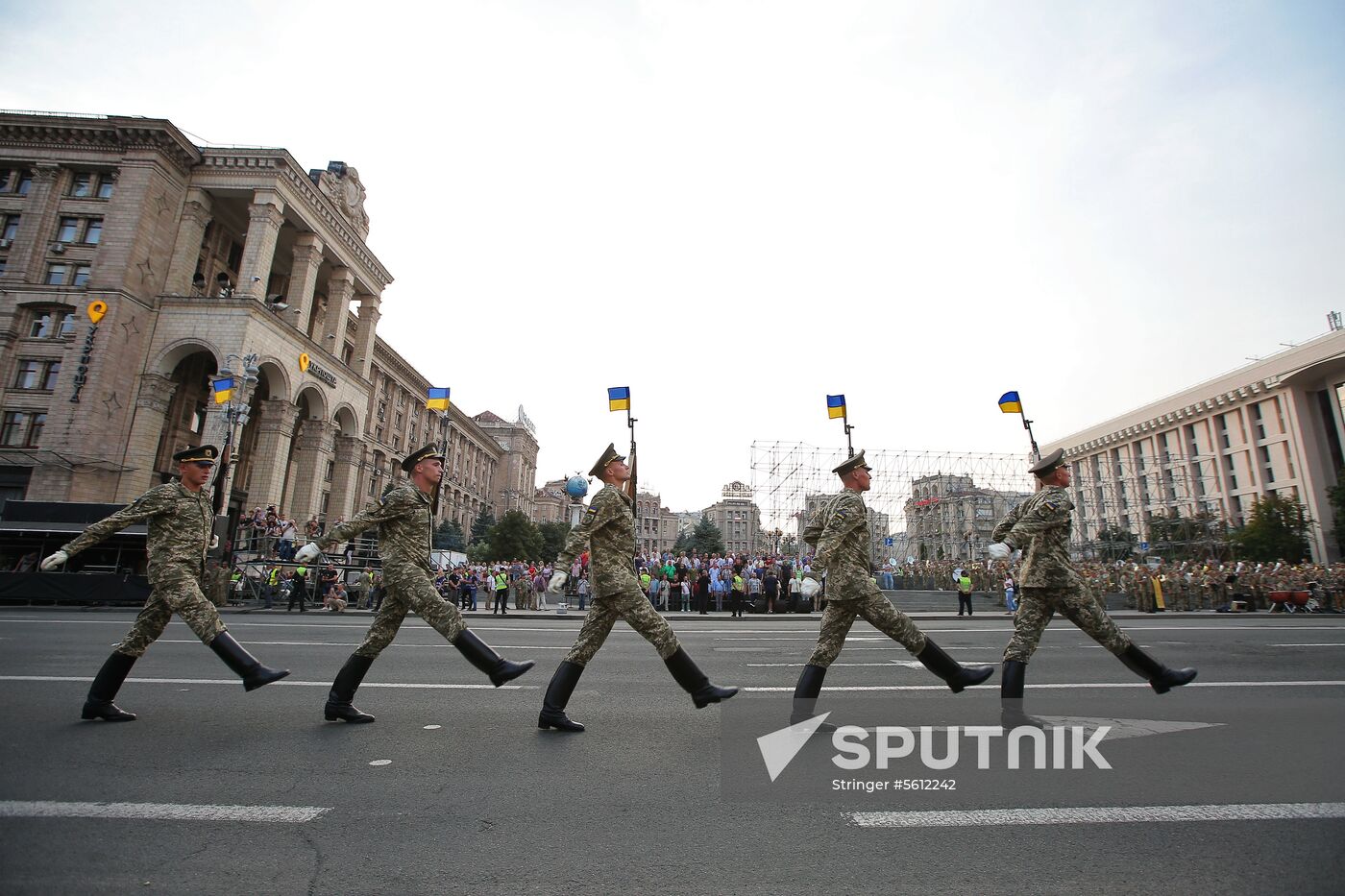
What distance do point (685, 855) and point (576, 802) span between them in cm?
85

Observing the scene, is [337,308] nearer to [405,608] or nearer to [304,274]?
[304,274]

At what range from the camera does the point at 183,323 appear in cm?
3469

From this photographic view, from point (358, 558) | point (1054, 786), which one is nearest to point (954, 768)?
point (1054, 786)

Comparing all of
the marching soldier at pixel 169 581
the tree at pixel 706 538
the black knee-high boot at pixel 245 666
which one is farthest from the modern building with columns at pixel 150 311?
the tree at pixel 706 538

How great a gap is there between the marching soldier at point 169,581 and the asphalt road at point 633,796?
34 cm

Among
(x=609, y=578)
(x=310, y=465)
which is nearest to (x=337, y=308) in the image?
(x=310, y=465)

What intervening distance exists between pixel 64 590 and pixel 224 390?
7.63 metres

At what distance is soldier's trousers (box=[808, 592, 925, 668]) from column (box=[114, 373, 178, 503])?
38.4 meters

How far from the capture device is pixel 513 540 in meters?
66.4

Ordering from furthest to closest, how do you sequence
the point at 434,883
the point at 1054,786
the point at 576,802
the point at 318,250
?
the point at 318,250 < the point at 1054,786 < the point at 576,802 < the point at 434,883

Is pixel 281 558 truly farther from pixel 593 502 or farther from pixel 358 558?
pixel 593 502

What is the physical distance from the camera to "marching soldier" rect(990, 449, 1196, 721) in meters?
5.36

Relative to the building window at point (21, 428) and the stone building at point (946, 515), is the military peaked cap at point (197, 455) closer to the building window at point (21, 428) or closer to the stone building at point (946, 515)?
the building window at point (21, 428)

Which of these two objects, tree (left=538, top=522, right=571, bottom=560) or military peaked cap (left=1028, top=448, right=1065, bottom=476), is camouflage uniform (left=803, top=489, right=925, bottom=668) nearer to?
military peaked cap (left=1028, top=448, right=1065, bottom=476)
